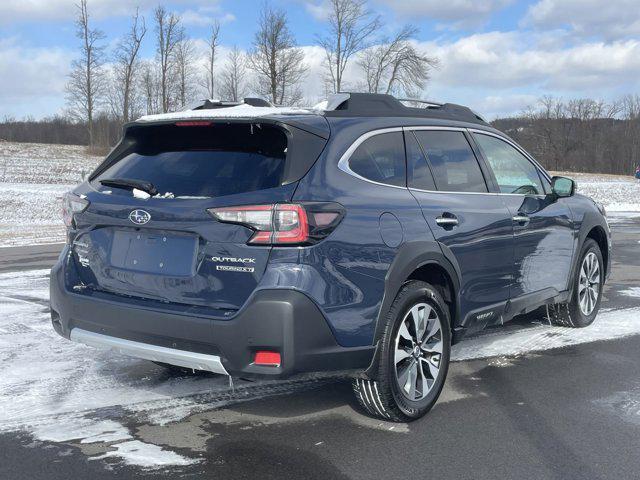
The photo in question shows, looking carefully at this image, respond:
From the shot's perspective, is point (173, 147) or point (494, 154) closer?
point (173, 147)

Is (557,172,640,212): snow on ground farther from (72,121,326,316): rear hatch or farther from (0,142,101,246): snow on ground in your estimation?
(72,121,326,316): rear hatch

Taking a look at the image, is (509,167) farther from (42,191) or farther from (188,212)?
(42,191)

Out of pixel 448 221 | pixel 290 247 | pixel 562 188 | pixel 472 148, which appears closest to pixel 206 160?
pixel 290 247

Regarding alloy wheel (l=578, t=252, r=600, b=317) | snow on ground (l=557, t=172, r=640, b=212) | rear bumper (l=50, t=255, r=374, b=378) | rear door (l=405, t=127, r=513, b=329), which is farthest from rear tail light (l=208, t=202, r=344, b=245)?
snow on ground (l=557, t=172, r=640, b=212)

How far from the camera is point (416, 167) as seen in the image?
4.41 m

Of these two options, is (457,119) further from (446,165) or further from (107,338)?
(107,338)

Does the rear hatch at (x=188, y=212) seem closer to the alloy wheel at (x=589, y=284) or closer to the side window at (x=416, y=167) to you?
the side window at (x=416, y=167)

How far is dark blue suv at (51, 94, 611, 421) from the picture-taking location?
11.4 ft

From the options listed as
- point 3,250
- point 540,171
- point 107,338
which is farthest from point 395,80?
point 107,338

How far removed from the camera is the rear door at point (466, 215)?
438 cm

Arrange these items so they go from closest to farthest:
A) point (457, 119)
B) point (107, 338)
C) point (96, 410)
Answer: point (107, 338)
point (96, 410)
point (457, 119)

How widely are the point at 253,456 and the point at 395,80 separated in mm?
37633

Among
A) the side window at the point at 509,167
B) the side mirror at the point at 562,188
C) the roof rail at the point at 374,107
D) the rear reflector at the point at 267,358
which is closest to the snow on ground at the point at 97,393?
the rear reflector at the point at 267,358

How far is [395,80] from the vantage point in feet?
130
